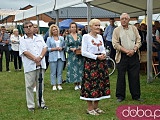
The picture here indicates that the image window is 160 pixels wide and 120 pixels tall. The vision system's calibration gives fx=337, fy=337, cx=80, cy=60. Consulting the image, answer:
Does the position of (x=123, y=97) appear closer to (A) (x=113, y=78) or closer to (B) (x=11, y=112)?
(B) (x=11, y=112)

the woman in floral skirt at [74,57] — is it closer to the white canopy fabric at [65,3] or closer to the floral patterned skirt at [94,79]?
the white canopy fabric at [65,3]

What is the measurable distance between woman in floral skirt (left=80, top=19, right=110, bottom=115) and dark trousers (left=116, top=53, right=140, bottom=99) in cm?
122

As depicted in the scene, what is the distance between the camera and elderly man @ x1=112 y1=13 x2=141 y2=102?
6879mm

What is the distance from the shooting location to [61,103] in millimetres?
7098

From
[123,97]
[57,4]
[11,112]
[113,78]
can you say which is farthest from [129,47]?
[57,4]

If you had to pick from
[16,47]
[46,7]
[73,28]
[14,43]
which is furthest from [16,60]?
[73,28]

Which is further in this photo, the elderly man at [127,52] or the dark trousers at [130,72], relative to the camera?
the dark trousers at [130,72]

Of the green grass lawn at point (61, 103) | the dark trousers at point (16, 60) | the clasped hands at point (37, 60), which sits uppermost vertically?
the clasped hands at point (37, 60)

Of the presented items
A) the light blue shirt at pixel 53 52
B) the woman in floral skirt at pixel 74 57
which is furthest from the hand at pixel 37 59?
the light blue shirt at pixel 53 52

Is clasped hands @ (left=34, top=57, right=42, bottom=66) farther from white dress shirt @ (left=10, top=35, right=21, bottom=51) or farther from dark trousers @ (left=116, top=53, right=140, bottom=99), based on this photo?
white dress shirt @ (left=10, top=35, right=21, bottom=51)

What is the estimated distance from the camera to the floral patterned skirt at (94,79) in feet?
19.1

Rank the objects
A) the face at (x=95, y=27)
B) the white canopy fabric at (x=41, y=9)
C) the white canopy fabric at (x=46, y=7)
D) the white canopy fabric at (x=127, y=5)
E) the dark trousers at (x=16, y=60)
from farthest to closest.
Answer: the dark trousers at (x=16, y=60) < the white canopy fabric at (x=41, y=9) < the white canopy fabric at (x=46, y=7) < the white canopy fabric at (x=127, y=5) < the face at (x=95, y=27)

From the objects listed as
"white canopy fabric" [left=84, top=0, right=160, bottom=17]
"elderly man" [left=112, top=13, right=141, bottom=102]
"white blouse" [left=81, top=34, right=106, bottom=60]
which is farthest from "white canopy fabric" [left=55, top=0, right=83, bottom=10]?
"white blouse" [left=81, top=34, right=106, bottom=60]

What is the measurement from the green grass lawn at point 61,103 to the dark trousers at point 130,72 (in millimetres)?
193
